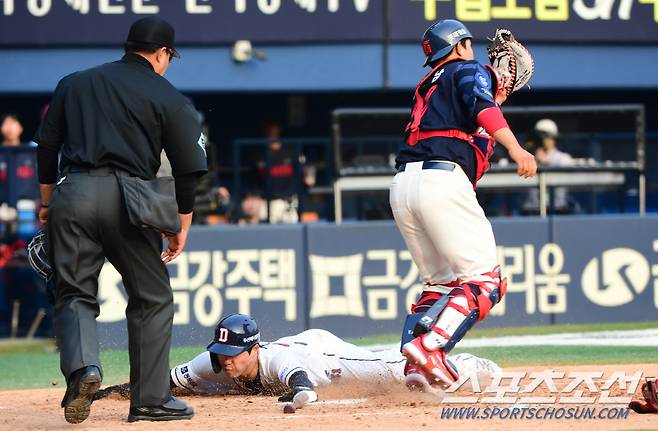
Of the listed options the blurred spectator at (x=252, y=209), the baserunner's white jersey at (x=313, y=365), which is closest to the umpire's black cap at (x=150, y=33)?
the baserunner's white jersey at (x=313, y=365)

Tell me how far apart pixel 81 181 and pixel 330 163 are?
8320 millimetres

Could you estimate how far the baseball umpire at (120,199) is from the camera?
6.06 m

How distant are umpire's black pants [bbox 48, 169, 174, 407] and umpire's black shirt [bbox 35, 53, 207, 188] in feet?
0.40

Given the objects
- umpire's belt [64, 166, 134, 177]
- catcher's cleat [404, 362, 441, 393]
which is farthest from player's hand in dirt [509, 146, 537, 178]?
umpire's belt [64, 166, 134, 177]

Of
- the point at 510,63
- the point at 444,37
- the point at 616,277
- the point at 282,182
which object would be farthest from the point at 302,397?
the point at 282,182

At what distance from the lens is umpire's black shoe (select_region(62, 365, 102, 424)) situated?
5.97 meters

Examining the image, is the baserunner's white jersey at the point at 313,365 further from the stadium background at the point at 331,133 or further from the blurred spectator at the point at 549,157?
the blurred spectator at the point at 549,157

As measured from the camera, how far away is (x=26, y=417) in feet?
22.6

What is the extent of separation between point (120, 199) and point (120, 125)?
333 mm

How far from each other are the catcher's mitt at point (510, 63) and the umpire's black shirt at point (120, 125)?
6.55ft

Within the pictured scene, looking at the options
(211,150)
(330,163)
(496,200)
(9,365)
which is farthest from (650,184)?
(9,365)

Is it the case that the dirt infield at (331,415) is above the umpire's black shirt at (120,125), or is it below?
below

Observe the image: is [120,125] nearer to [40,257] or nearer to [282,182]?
[40,257]

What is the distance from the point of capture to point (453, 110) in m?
6.94
